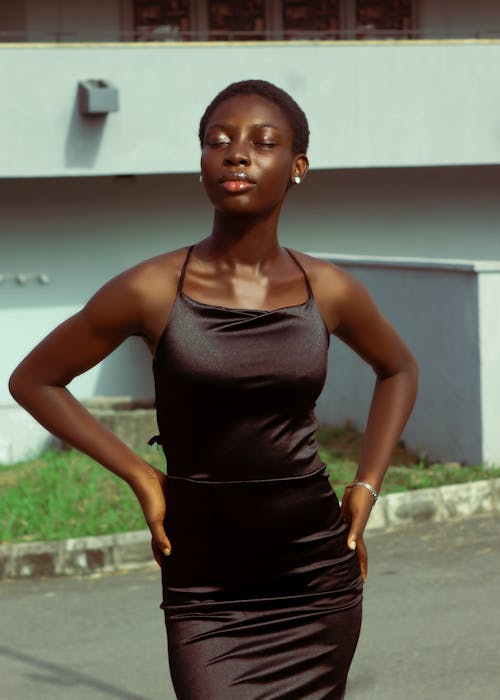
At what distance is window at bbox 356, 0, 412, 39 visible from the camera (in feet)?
59.7

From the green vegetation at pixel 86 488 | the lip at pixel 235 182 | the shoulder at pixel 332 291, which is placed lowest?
the green vegetation at pixel 86 488

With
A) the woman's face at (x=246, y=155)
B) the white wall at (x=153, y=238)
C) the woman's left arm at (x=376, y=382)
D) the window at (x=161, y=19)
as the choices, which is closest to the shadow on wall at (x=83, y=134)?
the white wall at (x=153, y=238)

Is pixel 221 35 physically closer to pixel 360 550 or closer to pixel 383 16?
pixel 383 16

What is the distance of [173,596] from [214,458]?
349mm

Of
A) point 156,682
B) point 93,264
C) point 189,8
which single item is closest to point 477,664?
point 156,682

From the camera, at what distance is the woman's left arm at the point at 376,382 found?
380 cm

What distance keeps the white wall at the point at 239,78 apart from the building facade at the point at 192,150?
14mm

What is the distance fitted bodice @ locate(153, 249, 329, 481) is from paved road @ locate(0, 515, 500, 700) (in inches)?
121

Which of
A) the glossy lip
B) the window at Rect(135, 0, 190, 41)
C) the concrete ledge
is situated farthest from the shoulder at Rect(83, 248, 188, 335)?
the window at Rect(135, 0, 190, 41)

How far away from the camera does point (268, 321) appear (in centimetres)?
357

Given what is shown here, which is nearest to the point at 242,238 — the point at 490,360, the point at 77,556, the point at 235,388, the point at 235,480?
the point at 235,388

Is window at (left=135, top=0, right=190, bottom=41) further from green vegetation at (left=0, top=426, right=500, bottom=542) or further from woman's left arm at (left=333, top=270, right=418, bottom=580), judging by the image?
woman's left arm at (left=333, top=270, right=418, bottom=580)

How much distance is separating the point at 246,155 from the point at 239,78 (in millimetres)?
12489

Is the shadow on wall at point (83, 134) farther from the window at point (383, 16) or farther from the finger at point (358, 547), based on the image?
the finger at point (358, 547)
